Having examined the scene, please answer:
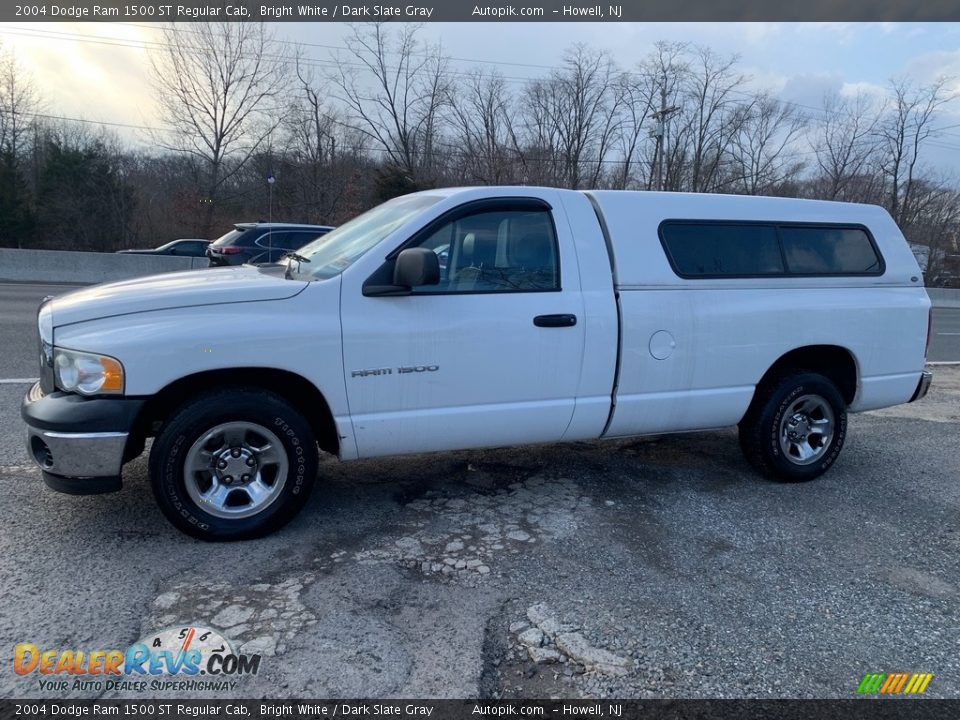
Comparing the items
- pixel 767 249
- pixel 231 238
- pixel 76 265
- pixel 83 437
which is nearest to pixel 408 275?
pixel 83 437

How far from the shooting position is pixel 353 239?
4387 mm

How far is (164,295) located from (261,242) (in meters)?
11.4

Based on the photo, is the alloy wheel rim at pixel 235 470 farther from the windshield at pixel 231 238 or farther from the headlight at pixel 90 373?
the windshield at pixel 231 238

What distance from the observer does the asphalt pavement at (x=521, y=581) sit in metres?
2.76

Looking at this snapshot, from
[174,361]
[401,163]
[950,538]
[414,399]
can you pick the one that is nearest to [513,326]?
[414,399]

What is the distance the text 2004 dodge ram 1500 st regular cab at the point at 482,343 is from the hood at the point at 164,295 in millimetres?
15

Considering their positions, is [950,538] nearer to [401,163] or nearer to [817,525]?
[817,525]

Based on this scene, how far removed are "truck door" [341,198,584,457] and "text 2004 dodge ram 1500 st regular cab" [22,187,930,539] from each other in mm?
12

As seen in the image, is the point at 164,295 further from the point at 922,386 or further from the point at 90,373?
the point at 922,386

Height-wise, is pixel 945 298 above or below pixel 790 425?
below

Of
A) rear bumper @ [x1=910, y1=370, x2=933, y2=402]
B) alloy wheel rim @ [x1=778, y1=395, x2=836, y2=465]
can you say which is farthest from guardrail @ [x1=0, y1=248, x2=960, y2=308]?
rear bumper @ [x1=910, y1=370, x2=933, y2=402]

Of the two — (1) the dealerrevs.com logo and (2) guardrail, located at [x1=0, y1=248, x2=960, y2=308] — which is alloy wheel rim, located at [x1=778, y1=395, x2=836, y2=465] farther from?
(2) guardrail, located at [x1=0, y1=248, x2=960, y2=308]

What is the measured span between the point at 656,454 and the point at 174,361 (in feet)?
11.8

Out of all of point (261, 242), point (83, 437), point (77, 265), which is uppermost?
point (261, 242)
